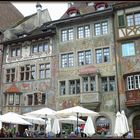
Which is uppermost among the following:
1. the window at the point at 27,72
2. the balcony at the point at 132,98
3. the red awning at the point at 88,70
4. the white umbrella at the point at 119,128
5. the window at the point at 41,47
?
the window at the point at 41,47

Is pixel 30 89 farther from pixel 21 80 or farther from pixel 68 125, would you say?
pixel 68 125

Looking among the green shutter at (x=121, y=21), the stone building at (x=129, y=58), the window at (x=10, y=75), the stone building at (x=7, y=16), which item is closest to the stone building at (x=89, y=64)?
the stone building at (x=129, y=58)

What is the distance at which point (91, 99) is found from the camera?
21.2m

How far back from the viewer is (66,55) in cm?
2384

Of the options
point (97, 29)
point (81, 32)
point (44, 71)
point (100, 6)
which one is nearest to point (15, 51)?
point (44, 71)

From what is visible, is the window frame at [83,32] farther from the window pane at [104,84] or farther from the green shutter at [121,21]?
the window pane at [104,84]

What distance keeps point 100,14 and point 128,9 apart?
2362mm

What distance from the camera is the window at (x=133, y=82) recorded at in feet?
64.7

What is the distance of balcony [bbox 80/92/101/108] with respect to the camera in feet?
68.8

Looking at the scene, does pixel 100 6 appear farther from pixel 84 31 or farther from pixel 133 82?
pixel 133 82

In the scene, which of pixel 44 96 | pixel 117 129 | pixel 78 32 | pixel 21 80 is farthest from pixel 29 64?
A: pixel 117 129

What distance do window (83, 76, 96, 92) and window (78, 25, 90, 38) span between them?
151 inches

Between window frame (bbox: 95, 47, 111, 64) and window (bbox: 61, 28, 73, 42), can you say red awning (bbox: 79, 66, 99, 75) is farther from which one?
window (bbox: 61, 28, 73, 42)

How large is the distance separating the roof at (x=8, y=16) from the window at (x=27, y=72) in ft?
24.2
